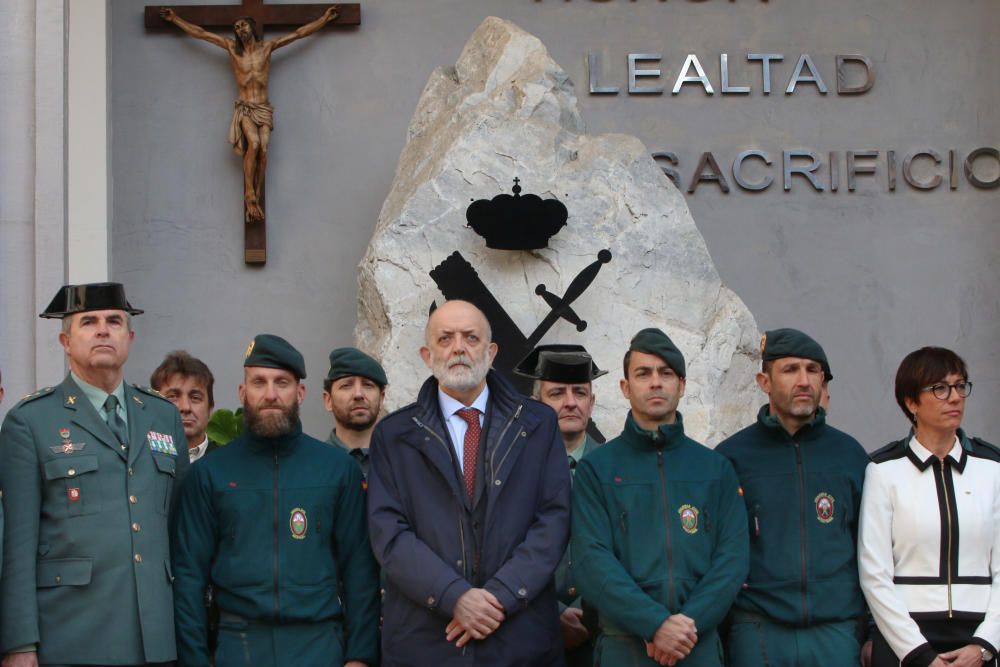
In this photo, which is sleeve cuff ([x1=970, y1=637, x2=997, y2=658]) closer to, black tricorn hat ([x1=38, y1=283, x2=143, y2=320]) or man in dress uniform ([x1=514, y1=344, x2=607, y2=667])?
man in dress uniform ([x1=514, y1=344, x2=607, y2=667])

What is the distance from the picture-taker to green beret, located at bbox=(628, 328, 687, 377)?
4.48 metres

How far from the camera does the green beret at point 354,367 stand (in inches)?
209

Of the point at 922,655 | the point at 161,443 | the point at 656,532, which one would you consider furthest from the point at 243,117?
the point at 922,655

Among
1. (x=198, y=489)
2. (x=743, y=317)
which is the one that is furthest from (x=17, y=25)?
(x=743, y=317)

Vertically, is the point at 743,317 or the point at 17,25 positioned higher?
the point at 17,25

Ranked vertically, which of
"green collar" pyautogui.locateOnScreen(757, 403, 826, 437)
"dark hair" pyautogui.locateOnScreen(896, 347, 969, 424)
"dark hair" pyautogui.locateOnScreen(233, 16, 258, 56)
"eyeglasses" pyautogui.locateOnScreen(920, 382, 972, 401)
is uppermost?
"dark hair" pyautogui.locateOnScreen(233, 16, 258, 56)

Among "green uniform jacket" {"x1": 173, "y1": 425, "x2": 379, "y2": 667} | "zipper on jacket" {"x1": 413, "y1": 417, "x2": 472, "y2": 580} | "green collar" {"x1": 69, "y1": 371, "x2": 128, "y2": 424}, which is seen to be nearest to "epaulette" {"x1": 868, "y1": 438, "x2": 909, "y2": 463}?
"zipper on jacket" {"x1": 413, "y1": 417, "x2": 472, "y2": 580}

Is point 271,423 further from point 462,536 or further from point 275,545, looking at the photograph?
point 462,536

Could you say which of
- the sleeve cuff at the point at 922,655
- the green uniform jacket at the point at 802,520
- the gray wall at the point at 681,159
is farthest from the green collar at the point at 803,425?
the gray wall at the point at 681,159

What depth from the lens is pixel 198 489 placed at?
4.47m

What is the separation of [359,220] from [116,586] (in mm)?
4327

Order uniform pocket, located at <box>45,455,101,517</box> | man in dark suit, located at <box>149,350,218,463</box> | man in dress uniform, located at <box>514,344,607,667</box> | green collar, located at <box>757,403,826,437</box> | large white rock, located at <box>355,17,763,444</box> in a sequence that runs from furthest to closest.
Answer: large white rock, located at <box>355,17,763,444</box> → man in dark suit, located at <box>149,350,218,463</box> → man in dress uniform, located at <box>514,344,607,667</box> → green collar, located at <box>757,403,826,437</box> → uniform pocket, located at <box>45,455,101,517</box>

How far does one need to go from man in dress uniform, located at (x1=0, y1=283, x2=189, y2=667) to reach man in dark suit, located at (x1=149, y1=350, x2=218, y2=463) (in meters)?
0.97

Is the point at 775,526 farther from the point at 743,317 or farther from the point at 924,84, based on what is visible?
the point at 924,84
